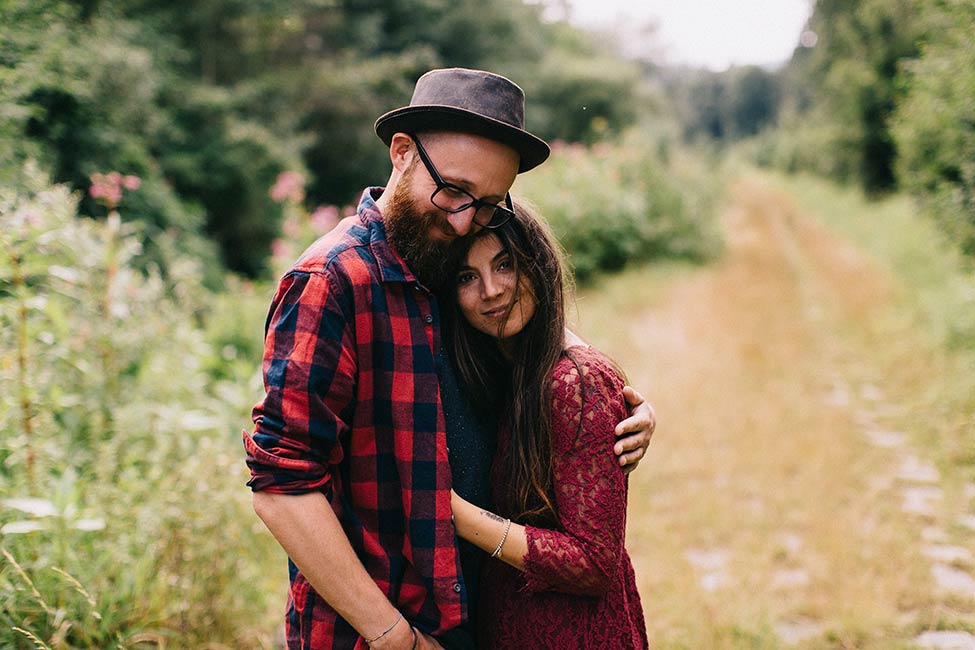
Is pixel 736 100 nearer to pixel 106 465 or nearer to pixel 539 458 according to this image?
pixel 106 465

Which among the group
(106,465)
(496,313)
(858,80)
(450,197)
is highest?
(858,80)

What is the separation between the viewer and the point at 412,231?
1.51 meters

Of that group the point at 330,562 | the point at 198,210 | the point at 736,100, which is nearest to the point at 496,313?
the point at 330,562

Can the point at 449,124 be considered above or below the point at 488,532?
above

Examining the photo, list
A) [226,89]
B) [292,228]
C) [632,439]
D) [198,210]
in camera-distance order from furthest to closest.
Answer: [226,89] → [198,210] → [292,228] → [632,439]

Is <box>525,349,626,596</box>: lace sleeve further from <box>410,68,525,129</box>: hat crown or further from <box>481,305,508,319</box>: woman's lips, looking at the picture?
<box>410,68,525,129</box>: hat crown

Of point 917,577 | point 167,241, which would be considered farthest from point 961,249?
point 167,241

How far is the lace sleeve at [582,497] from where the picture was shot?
1.56 m

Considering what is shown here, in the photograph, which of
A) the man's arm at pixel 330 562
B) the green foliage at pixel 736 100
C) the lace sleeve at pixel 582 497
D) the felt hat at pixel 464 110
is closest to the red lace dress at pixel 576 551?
the lace sleeve at pixel 582 497

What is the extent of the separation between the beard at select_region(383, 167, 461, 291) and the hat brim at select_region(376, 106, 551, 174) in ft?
0.33

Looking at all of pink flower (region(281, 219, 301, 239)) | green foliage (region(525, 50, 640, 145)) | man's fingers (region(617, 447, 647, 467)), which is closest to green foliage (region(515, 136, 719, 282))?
pink flower (region(281, 219, 301, 239))

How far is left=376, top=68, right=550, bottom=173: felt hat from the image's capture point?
145 centimetres

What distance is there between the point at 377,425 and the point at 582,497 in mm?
511

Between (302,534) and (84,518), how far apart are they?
1.67 m
